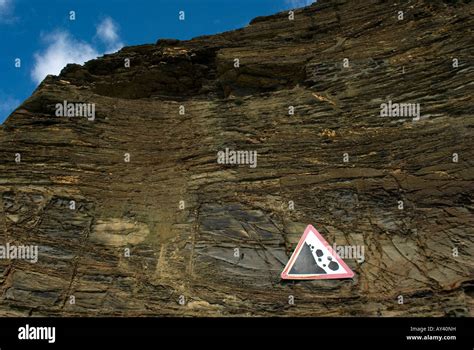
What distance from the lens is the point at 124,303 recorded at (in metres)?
16.0

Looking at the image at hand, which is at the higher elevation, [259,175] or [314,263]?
[259,175]

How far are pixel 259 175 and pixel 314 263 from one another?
3682 mm

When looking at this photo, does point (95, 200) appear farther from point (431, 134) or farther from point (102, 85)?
point (431, 134)

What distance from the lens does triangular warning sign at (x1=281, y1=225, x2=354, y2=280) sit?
16219mm

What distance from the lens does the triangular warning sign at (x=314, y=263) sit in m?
16.2

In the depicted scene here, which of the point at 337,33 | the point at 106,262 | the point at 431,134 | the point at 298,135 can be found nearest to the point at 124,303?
the point at 106,262

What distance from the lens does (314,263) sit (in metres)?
16.5

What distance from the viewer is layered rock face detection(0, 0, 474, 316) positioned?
52.6 ft

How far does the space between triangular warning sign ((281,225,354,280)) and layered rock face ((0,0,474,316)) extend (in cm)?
27

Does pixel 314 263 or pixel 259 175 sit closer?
pixel 314 263

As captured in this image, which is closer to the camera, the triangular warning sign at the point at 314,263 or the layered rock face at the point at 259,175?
the layered rock face at the point at 259,175

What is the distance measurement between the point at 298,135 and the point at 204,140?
3028 mm

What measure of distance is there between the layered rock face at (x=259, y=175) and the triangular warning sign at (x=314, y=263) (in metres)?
0.27

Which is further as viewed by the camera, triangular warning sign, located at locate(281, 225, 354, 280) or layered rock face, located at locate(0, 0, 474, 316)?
triangular warning sign, located at locate(281, 225, 354, 280)
